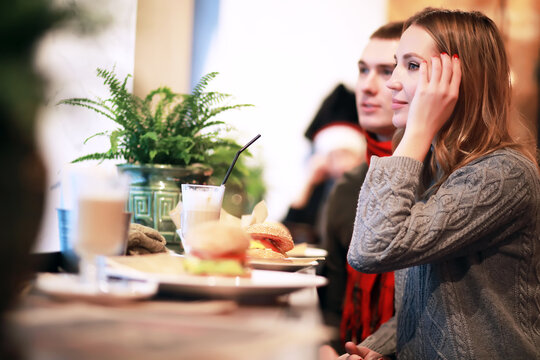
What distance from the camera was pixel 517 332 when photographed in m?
1.38

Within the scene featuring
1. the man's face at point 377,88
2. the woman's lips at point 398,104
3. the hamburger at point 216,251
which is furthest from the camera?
the man's face at point 377,88

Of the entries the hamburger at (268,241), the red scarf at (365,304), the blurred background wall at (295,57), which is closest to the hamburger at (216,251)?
the hamburger at (268,241)

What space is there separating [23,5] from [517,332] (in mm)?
1298

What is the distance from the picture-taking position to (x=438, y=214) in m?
1.35

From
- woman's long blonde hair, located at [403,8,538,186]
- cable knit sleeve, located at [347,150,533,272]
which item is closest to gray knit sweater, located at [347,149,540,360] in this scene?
cable knit sleeve, located at [347,150,533,272]

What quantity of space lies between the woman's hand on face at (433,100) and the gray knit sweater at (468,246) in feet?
0.33

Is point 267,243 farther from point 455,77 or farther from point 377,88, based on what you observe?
point 377,88

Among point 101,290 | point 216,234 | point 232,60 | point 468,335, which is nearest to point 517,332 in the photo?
point 468,335

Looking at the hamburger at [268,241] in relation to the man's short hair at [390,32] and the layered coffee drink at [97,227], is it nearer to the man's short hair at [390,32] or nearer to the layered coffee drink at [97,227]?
the layered coffee drink at [97,227]

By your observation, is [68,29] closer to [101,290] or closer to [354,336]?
[101,290]

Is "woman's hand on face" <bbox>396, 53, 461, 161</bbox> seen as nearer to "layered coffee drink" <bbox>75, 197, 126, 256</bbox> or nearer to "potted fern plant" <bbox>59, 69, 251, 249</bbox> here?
"potted fern plant" <bbox>59, 69, 251, 249</bbox>

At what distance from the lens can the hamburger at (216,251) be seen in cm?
90

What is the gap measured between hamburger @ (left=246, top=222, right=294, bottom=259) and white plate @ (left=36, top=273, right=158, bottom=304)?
0.64 metres

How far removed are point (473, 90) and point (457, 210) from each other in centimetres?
41
